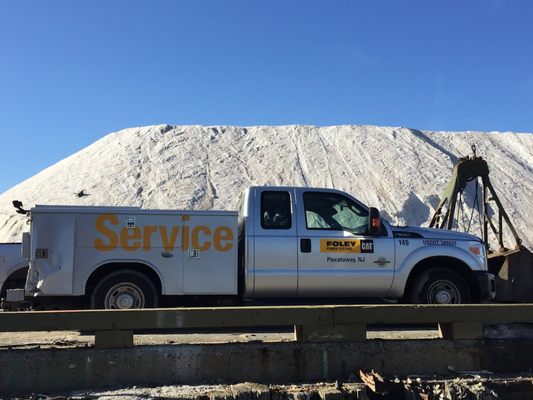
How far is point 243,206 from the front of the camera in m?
8.00

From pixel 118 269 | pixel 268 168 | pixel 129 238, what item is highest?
pixel 268 168

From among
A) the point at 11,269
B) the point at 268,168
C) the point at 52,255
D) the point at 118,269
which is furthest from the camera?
the point at 268,168

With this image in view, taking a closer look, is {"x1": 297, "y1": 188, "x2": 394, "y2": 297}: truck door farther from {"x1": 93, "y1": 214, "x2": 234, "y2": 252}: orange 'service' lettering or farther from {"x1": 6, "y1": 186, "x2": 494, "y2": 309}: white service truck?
{"x1": 93, "y1": 214, "x2": 234, "y2": 252}: orange 'service' lettering

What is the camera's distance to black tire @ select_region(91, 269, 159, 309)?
286 inches

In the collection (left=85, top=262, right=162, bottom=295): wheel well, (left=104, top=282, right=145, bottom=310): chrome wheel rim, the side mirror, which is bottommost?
(left=104, top=282, right=145, bottom=310): chrome wheel rim

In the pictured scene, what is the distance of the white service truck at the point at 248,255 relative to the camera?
23.7ft

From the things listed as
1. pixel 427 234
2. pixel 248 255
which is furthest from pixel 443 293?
pixel 248 255

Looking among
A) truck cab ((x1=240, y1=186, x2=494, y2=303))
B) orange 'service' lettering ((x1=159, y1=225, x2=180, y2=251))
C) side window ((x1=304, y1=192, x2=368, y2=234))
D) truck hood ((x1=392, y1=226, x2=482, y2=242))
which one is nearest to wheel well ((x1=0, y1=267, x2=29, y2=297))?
orange 'service' lettering ((x1=159, y1=225, x2=180, y2=251))

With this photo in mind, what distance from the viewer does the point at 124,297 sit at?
288 inches

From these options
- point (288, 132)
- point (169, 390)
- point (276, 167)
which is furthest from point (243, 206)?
point (288, 132)

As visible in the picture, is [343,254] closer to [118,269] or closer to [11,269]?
[118,269]

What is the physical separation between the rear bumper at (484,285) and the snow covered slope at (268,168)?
28.1m

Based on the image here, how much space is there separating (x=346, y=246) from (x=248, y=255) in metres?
1.38

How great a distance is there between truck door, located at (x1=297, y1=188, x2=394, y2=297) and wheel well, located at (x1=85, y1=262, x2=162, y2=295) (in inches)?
78.5
